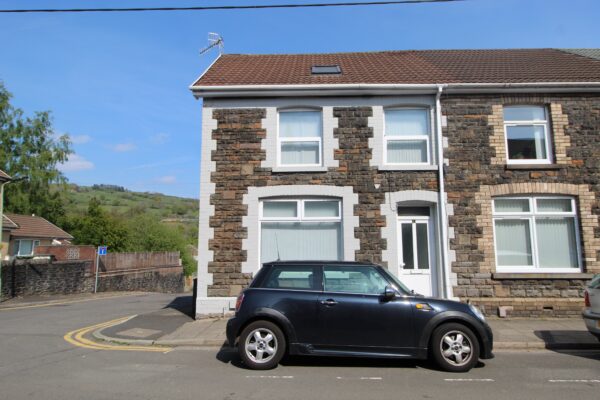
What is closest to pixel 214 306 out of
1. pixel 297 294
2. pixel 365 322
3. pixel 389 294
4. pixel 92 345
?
pixel 92 345

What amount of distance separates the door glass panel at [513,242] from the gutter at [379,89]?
3.47 metres

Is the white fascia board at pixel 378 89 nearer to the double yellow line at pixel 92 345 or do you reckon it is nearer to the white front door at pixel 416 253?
the white front door at pixel 416 253

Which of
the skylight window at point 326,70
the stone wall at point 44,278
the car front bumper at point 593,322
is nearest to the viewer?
the car front bumper at point 593,322

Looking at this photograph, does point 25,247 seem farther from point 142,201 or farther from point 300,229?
point 142,201

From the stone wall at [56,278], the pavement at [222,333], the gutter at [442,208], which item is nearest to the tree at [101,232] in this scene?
the stone wall at [56,278]

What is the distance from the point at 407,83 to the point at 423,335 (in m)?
7.33

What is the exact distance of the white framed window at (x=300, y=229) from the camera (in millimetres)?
11586

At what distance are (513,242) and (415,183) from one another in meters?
2.93

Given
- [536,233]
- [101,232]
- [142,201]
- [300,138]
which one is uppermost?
[142,201]

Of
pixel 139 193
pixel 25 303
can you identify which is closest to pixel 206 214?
pixel 25 303

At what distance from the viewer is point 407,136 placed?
39.5ft

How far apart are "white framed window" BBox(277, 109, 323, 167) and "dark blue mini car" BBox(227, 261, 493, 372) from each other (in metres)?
5.37

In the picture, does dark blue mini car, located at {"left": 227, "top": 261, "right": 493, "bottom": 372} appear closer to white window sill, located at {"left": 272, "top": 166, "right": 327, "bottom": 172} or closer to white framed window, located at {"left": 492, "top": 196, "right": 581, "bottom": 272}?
white window sill, located at {"left": 272, "top": 166, "right": 327, "bottom": 172}

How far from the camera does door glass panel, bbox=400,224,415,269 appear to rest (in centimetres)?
1164
